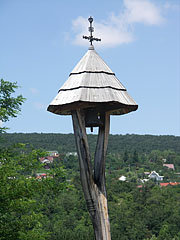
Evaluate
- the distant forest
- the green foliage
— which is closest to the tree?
the green foliage

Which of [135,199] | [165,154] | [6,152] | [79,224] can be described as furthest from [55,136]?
[6,152]

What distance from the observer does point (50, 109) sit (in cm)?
560

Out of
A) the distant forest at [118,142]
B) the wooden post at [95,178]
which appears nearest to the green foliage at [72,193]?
the distant forest at [118,142]

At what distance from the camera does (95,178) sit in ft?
17.6

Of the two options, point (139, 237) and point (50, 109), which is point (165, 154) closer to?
point (139, 237)

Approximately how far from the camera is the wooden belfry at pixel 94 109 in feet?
17.2

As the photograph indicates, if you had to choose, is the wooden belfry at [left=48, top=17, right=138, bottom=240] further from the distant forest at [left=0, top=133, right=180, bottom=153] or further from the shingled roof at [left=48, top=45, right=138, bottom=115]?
the distant forest at [left=0, top=133, right=180, bottom=153]

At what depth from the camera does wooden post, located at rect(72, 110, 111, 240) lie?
206 inches

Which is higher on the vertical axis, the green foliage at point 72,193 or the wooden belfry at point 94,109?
the wooden belfry at point 94,109

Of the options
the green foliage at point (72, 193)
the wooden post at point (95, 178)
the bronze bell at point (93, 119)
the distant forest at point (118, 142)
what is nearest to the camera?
the wooden post at point (95, 178)

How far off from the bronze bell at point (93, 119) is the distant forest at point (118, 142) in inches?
3663

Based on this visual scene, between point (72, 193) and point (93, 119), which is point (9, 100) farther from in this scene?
point (72, 193)

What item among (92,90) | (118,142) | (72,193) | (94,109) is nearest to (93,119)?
(94,109)

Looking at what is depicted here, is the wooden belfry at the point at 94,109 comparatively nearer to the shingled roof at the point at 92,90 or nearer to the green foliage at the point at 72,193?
the shingled roof at the point at 92,90
